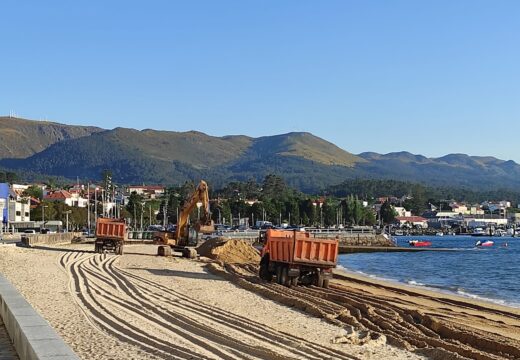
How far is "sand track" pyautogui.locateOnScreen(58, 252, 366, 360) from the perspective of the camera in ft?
47.0

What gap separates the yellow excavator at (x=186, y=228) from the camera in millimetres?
50406

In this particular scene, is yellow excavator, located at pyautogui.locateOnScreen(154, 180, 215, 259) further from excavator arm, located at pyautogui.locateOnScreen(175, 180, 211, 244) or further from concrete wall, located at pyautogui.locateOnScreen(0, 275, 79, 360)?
concrete wall, located at pyautogui.locateOnScreen(0, 275, 79, 360)

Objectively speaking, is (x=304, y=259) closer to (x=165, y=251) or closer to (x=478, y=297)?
(x=478, y=297)

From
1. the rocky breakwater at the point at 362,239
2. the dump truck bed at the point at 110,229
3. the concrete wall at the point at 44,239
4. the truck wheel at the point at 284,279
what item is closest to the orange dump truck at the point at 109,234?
Answer: the dump truck bed at the point at 110,229

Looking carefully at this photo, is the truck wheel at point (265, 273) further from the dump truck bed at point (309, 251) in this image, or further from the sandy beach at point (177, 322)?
the dump truck bed at point (309, 251)

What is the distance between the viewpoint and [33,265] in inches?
1527

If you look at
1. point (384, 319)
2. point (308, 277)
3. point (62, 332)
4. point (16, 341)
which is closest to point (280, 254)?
point (308, 277)

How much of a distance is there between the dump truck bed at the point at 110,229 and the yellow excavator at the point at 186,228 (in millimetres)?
3206

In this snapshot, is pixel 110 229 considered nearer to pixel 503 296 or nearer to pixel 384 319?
pixel 503 296

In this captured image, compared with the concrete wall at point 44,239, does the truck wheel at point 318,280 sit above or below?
below

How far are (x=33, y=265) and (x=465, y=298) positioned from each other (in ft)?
71.7

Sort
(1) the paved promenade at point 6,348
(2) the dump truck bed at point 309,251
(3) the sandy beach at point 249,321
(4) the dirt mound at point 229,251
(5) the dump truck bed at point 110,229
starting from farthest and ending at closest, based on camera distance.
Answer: (4) the dirt mound at point 229,251, (5) the dump truck bed at point 110,229, (2) the dump truck bed at point 309,251, (3) the sandy beach at point 249,321, (1) the paved promenade at point 6,348

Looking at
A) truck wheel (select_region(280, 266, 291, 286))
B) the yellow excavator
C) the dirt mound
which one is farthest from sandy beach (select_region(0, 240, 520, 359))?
the dirt mound

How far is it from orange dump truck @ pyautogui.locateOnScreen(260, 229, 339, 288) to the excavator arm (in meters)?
17.2
